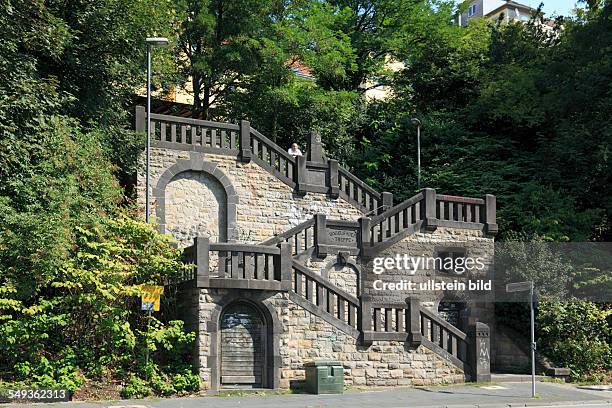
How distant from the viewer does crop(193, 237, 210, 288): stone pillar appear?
19391 mm

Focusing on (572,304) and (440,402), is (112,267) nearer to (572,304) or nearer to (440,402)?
(440,402)

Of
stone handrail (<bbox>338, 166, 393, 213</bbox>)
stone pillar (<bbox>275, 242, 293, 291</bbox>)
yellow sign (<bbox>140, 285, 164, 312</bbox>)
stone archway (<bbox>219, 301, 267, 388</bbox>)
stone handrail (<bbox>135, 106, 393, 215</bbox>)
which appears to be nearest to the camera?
yellow sign (<bbox>140, 285, 164, 312</bbox>)

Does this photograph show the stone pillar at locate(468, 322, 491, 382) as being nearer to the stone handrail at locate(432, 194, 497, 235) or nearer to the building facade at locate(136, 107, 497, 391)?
the building facade at locate(136, 107, 497, 391)

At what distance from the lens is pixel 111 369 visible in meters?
19.0

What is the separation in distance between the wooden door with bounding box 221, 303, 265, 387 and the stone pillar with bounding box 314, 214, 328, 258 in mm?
4882

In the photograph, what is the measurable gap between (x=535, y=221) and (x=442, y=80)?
1457 centimetres

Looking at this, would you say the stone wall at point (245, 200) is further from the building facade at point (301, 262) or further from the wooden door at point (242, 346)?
the wooden door at point (242, 346)

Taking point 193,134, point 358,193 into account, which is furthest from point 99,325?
point 358,193

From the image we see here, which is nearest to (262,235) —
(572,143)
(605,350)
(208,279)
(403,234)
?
(403,234)

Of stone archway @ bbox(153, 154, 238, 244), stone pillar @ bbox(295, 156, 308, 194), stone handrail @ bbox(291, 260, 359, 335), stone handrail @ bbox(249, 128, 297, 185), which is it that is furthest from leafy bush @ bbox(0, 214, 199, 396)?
stone pillar @ bbox(295, 156, 308, 194)

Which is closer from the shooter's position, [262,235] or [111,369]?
[111,369]

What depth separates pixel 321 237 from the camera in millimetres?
24703

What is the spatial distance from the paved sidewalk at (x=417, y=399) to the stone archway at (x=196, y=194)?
25.7 ft

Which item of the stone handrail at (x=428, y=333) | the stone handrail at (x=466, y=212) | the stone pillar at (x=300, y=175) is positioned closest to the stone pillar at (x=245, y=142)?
the stone pillar at (x=300, y=175)
